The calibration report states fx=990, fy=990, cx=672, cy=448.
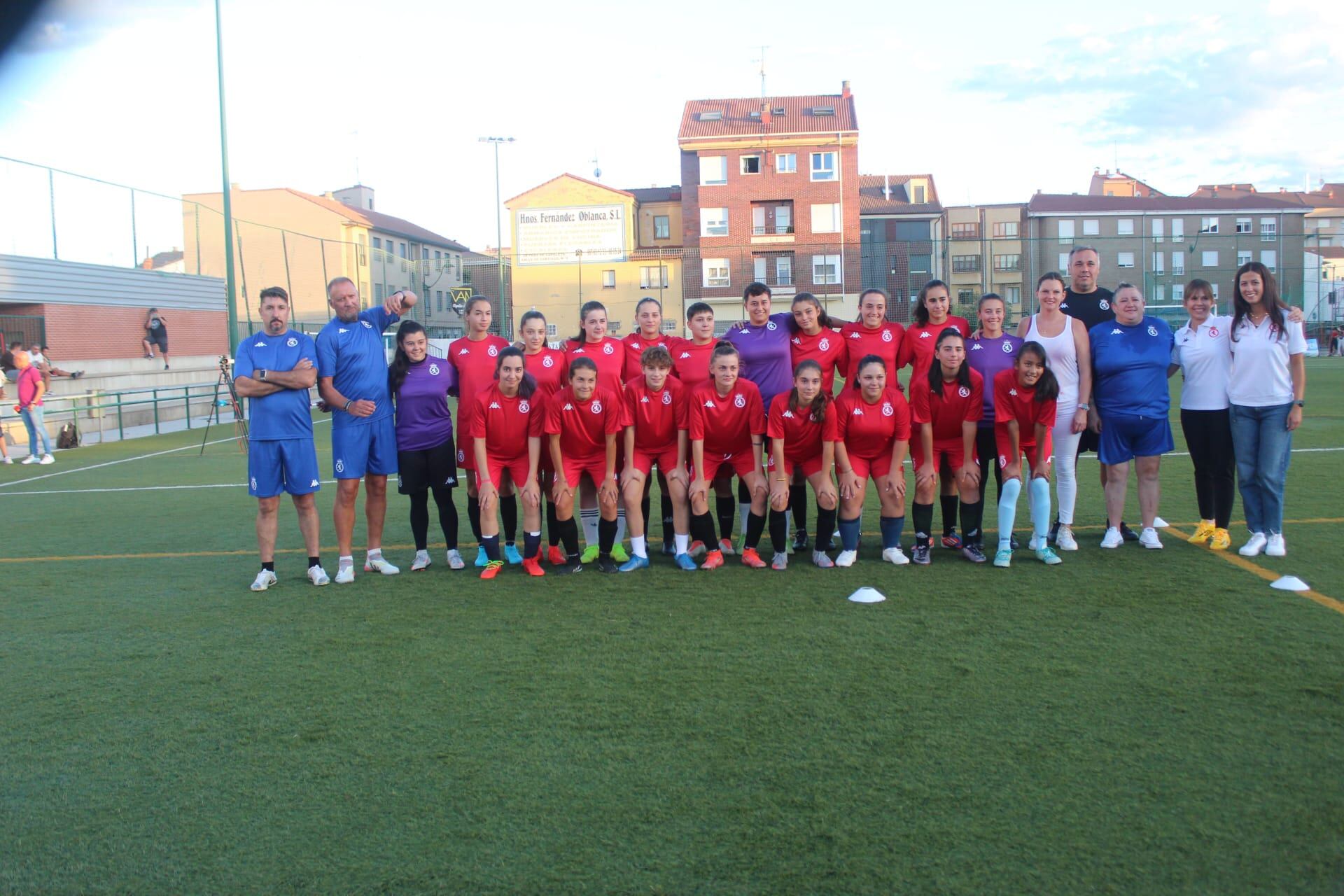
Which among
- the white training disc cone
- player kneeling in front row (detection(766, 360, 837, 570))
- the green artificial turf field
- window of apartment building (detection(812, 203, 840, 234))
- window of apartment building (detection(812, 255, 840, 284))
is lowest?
the green artificial turf field

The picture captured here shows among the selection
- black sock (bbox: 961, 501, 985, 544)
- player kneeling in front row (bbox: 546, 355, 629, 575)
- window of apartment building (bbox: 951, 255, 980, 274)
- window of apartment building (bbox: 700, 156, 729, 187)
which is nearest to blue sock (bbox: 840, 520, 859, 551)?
black sock (bbox: 961, 501, 985, 544)

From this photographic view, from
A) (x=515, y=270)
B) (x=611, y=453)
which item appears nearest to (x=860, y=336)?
(x=611, y=453)

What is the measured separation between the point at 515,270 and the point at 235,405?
1237 inches

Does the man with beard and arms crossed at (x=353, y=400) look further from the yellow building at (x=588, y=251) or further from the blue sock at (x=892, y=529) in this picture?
the yellow building at (x=588, y=251)

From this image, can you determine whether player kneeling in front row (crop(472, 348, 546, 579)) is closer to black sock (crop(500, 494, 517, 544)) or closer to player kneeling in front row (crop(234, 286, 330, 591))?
black sock (crop(500, 494, 517, 544))

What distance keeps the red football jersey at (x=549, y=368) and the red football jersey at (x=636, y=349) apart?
1.41ft

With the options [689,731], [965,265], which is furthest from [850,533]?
[965,265]

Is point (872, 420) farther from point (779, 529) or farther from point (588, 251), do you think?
point (588, 251)

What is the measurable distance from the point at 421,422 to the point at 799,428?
93.3 inches

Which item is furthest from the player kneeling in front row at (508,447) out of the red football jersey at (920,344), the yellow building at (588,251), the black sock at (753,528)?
the yellow building at (588,251)

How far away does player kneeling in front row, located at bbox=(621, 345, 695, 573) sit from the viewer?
241 inches

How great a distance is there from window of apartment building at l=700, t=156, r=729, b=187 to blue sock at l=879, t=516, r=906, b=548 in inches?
1595

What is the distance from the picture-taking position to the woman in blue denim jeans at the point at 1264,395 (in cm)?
595

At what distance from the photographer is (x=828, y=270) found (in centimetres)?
4034
